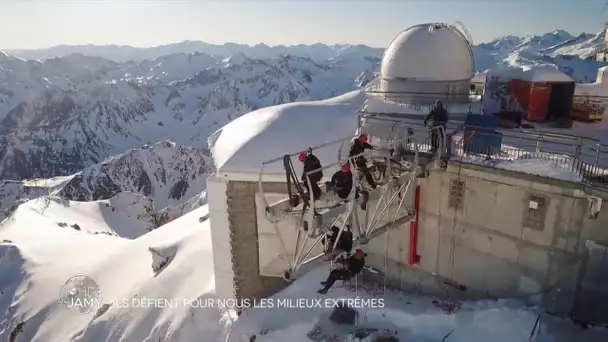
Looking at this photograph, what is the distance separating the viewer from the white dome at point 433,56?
2064 cm

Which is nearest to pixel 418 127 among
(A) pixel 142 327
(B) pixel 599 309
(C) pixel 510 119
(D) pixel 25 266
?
(C) pixel 510 119

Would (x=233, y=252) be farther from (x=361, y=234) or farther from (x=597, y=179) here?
(x=597, y=179)

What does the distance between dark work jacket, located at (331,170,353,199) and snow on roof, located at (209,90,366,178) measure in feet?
20.4

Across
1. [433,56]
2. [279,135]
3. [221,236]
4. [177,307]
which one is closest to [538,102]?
[433,56]

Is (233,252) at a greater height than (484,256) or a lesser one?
lesser

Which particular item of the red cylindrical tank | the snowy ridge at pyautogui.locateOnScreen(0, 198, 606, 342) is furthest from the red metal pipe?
the red cylindrical tank

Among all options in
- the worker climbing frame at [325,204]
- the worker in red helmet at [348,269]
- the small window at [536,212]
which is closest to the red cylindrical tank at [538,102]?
the small window at [536,212]

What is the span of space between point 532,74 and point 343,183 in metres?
14.6

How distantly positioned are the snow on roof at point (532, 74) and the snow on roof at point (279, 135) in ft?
24.2

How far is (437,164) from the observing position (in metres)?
13.8

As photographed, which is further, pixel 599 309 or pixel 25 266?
pixel 25 266

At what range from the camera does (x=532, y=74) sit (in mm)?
19594

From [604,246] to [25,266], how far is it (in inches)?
1527

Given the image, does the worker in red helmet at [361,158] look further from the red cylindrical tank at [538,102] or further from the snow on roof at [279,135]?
the red cylindrical tank at [538,102]
